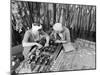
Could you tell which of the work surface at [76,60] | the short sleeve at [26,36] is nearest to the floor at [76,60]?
the work surface at [76,60]

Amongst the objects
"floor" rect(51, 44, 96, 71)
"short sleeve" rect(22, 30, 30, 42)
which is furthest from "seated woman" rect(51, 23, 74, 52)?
"short sleeve" rect(22, 30, 30, 42)

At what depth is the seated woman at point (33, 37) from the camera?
191 centimetres

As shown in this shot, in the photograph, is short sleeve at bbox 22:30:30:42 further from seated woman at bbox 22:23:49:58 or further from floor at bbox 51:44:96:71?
floor at bbox 51:44:96:71

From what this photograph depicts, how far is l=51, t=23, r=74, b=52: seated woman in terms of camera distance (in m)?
2.00

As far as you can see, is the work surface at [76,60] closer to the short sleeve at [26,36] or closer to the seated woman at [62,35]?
the seated woman at [62,35]

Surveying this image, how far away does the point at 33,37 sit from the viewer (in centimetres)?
194

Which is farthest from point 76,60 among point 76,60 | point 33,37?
point 33,37

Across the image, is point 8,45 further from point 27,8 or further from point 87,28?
point 87,28

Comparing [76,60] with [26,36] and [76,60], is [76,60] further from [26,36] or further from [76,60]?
[26,36]

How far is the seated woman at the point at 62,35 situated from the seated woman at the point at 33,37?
131 mm

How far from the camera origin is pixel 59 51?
2014 mm

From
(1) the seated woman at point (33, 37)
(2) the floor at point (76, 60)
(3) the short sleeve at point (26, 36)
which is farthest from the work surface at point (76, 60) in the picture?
(3) the short sleeve at point (26, 36)

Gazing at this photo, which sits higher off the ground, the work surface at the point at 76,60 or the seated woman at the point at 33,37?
the seated woman at the point at 33,37

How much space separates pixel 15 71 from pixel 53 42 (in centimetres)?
58
